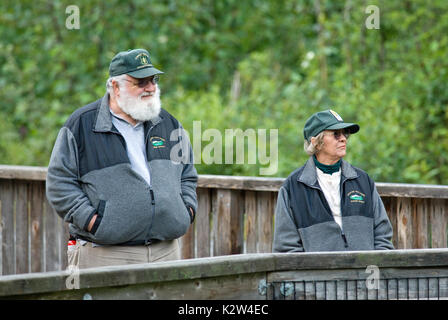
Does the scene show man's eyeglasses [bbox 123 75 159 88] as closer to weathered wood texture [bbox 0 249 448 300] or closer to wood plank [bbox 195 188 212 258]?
wood plank [bbox 195 188 212 258]

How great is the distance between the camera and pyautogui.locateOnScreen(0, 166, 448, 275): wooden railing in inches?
183

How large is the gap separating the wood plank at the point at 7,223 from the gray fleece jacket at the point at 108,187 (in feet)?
4.92

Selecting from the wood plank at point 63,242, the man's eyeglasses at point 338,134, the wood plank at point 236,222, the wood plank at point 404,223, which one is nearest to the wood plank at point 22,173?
the wood plank at point 63,242

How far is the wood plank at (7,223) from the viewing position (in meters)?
5.21

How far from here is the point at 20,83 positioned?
10.4m

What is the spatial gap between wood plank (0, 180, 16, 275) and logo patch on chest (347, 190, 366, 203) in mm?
2560

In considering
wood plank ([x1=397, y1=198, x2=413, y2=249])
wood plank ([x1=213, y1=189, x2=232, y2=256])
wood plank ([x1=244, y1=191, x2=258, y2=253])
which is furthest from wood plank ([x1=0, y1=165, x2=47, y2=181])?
wood plank ([x1=397, y1=198, x2=413, y2=249])

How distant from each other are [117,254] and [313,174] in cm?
109

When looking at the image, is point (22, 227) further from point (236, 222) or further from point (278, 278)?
point (278, 278)

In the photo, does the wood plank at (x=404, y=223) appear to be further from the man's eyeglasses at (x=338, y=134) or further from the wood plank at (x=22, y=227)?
the wood plank at (x=22, y=227)

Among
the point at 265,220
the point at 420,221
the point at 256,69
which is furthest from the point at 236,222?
the point at 256,69

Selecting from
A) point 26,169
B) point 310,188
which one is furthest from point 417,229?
point 26,169

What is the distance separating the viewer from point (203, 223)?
508 centimetres

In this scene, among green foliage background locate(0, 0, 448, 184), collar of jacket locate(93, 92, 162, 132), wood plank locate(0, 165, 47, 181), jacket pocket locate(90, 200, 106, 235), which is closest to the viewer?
jacket pocket locate(90, 200, 106, 235)
